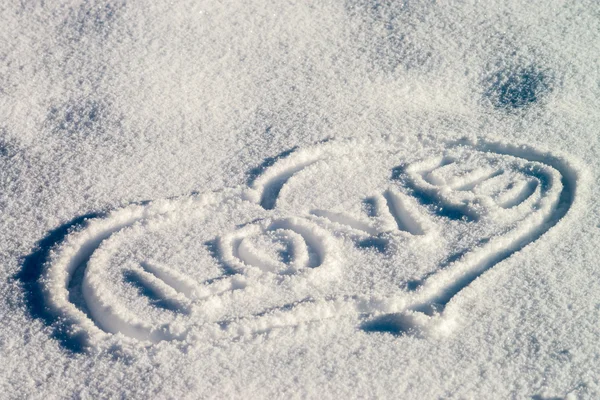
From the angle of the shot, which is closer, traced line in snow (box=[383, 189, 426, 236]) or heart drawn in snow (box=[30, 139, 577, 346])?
heart drawn in snow (box=[30, 139, 577, 346])

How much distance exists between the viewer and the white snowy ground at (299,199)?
1.13m

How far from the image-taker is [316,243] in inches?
52.7

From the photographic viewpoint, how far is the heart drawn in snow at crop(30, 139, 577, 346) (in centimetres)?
120

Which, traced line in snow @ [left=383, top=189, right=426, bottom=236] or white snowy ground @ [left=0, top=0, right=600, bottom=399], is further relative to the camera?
traced line in snow @ [left=383, top=189, right=426, bottom=236]

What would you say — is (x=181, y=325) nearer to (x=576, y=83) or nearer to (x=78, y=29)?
(x=78, y=29)

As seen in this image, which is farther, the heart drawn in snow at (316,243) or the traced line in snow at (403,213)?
the traced line in snow at (403,213)

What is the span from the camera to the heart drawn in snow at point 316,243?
120cm

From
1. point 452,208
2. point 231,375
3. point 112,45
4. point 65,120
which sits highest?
point 112,45

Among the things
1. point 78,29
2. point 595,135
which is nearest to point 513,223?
point 595,135

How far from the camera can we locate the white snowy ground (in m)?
1.13

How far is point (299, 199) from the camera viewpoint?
56.0 inches

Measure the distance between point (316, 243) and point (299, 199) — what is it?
0.41ft

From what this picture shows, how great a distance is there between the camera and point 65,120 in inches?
61.6

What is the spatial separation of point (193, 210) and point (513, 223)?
0.64 meters
